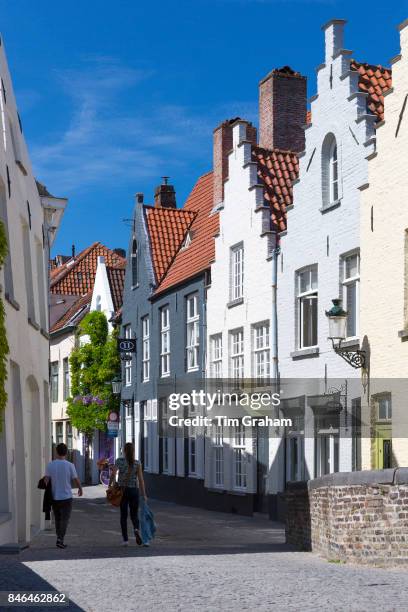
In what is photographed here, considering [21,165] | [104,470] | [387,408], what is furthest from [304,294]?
[104,470]

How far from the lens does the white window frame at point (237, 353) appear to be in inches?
1064

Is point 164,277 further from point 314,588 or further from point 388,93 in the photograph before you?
point 314,588

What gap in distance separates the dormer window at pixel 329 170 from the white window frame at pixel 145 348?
14.0m

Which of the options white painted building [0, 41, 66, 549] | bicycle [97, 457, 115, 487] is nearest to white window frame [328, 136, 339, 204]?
white painted building [0, 41, 66, 549]

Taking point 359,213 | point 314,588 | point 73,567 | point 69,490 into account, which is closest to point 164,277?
point 359,213

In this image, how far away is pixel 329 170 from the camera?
878 inches

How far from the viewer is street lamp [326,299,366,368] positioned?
63.8ft

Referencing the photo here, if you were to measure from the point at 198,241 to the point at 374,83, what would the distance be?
11.7 metres

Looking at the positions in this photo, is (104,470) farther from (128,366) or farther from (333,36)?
(333,36)

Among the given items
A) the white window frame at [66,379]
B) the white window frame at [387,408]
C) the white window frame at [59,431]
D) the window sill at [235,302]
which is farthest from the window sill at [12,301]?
the white window frame at [59,431]

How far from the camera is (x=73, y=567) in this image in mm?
13125

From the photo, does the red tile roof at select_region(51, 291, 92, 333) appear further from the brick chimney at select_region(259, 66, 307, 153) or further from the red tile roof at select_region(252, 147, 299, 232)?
the red tile roof at select_region(252, 147, 299, 232)

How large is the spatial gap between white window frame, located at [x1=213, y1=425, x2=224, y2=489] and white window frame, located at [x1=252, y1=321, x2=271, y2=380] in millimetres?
3027

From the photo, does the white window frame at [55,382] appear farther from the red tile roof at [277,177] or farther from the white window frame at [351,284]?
the white window frame at [351,284]
